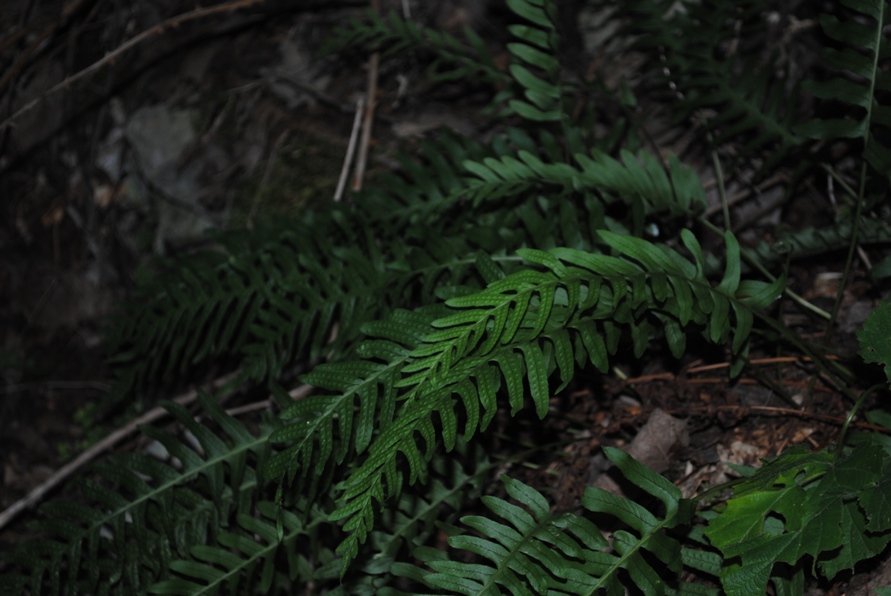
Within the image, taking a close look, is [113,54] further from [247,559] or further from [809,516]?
[809,516]

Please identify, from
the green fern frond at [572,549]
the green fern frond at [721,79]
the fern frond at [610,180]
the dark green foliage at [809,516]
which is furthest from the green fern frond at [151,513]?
the green fern frond at [721,79]

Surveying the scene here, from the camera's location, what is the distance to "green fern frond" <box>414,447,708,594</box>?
4.97ft

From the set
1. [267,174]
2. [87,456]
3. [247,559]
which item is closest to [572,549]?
[247,559]

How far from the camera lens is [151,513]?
6.86 feet

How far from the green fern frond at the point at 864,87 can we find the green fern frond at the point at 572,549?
1134 mm

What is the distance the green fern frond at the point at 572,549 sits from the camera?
1514mm

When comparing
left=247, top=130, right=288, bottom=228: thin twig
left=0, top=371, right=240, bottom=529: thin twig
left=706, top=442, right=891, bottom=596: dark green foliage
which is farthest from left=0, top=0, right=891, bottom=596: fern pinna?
left=247, top=130, right=288, bottom=228: thin twig

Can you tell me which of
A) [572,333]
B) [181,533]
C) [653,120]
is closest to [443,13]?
[653,120]

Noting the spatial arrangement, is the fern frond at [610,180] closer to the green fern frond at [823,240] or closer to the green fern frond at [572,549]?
the green fern frond at [823,240]

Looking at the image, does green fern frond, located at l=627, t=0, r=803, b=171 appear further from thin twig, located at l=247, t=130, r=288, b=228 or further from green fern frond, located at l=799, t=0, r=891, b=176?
thin twig, located at l=247, t=130, r=288, b=228

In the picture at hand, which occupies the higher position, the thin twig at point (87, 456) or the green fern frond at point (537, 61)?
the green fern frond at point (537, 61)

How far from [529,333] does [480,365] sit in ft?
0.47

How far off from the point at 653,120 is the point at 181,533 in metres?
2.28

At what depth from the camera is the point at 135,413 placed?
3.04 m
